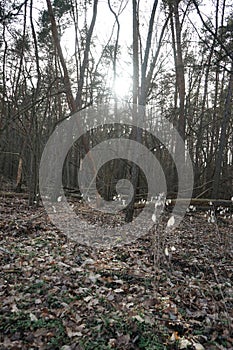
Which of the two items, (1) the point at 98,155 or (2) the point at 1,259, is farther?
(1) the point at 98,155

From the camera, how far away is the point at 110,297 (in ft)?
12.0

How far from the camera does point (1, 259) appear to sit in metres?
4.58

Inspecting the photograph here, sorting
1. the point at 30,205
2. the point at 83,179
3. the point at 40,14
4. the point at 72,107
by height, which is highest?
the point at 40,14

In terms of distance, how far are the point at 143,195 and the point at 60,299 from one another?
763cm

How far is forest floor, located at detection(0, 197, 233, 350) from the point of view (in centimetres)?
285

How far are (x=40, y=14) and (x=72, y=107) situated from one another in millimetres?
3279

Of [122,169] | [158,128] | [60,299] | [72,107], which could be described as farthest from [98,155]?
[60,299]

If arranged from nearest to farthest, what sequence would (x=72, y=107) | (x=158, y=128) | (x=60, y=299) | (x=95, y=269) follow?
(x=60, y=299) → (x=95, y=269) → (x=72, y=107) → (x=158, y=128)

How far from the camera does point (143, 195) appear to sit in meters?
10.9

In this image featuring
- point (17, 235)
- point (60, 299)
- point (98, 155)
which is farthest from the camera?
point (98, 155)

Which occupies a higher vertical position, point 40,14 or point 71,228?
point 40,14

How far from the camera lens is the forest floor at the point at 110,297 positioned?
2854mm

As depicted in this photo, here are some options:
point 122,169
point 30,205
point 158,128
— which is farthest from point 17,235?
point 158,128

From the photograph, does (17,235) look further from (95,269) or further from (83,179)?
(83,179)
